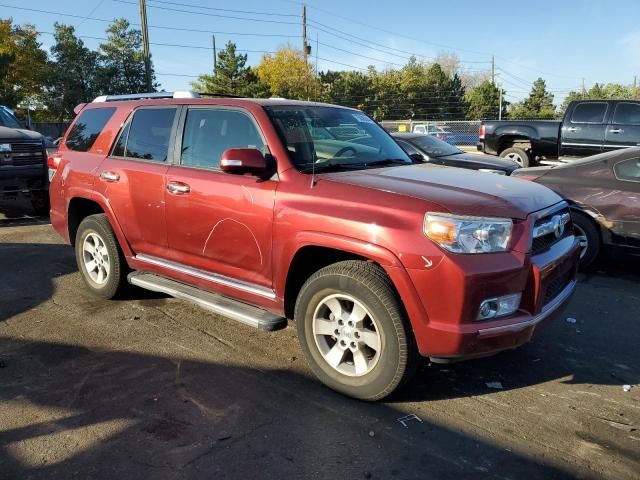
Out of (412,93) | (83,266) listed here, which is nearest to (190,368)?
(83,266)

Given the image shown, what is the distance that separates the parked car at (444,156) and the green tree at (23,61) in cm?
4835

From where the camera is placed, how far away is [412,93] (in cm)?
7156

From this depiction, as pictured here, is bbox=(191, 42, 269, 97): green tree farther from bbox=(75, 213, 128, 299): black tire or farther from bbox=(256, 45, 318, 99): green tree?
bbox=(75, 213, 128, 299): black tire

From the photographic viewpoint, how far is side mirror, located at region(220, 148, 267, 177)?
11.7ft

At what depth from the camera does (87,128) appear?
5.48 metres

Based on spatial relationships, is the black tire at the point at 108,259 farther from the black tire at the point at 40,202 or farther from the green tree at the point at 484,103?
the green tree at the point at 484,103

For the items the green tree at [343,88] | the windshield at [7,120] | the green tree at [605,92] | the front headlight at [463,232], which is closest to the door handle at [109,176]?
the front headlight at [463,232]

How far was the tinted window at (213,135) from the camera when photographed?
157 inches

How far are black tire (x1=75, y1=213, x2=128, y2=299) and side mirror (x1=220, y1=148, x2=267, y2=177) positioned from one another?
1.95 m

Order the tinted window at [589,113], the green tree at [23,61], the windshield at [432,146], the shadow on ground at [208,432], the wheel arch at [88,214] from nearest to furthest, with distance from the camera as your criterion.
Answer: the shadow on ground at [208,432]
the wheel arch at [88,214]
the windshield at [432,146]
the tinted window at [589,113]
the green tree at [23,61]

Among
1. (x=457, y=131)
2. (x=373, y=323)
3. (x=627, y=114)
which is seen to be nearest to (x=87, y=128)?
(x=373, y=323)

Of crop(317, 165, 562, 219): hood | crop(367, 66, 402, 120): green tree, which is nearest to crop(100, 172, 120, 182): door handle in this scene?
crop(317, 165, 562, 219): hood

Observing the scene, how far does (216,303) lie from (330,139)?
1.53 m

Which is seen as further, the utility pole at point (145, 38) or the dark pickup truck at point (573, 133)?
the utility pole at point (145, 38)
